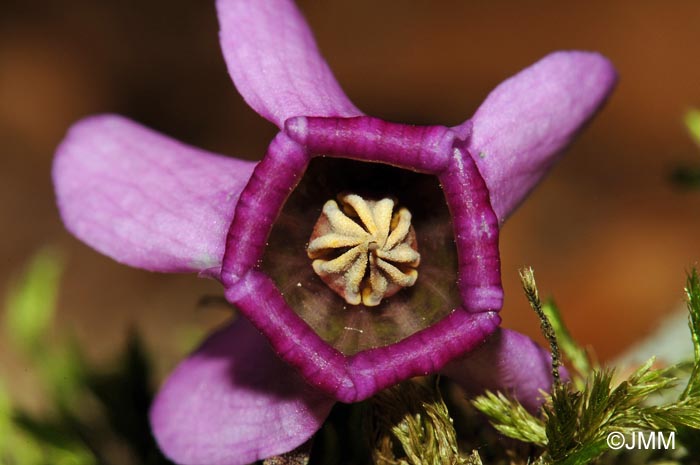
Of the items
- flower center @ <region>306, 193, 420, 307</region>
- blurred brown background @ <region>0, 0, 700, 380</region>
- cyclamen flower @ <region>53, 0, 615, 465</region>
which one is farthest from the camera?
blurred brown background @ <region>0, 0, 700, 380</region>

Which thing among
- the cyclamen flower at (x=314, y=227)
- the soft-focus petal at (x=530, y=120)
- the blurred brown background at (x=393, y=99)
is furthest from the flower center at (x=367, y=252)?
the blurred brown background at (x=393, y=99)

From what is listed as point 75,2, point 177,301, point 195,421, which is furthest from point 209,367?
point 75,2

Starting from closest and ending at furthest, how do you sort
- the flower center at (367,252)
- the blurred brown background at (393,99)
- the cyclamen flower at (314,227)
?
the cyclamen flower at (314,227) → the flower center at (367,252) → the blurred brown background at (393,99)

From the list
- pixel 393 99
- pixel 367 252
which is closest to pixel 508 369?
pixel 367 252

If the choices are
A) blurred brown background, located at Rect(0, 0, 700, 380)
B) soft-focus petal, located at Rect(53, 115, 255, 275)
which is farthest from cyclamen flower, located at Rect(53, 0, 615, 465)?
blurred brown background, located at Rect(0, 0, 700, 380)

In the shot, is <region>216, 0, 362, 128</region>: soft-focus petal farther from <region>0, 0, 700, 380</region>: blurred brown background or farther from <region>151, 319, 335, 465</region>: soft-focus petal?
<region>0, 0, 700, 380</region>: blurred brown background

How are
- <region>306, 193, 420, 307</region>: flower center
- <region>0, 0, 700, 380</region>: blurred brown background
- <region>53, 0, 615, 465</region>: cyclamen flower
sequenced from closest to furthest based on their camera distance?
<region>53, 0, 615, 465</region>: cyclamen flower → <region>306, 193, 420, 307</region>: flower center → <region>0, 0, 700, 380</region>: blurred brown background

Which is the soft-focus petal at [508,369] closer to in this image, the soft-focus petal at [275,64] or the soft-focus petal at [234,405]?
the soft-focus petal at [234,405]

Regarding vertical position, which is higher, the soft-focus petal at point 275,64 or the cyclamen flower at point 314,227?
the soft-focus petal at point 275,64

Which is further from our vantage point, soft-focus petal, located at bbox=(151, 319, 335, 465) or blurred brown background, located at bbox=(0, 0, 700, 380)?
blurred brown background, located at bbox=(0, 0, 700, 380)
